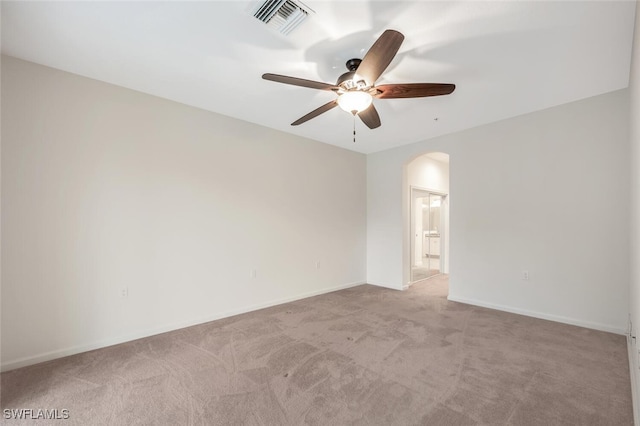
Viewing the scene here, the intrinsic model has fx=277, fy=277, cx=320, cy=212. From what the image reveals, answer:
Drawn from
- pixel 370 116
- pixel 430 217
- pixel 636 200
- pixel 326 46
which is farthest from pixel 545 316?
pixel 326 46

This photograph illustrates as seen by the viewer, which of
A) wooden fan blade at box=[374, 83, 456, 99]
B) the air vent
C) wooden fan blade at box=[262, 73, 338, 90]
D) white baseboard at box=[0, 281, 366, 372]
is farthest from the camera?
white baseboard at box=[0, 281, 366, 372]

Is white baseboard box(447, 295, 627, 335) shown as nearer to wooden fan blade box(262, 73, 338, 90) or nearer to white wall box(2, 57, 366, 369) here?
white wall box(2, 57, 366, 369)

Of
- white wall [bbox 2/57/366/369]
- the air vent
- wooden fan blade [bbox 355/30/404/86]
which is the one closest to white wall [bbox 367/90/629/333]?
A: white wall [bbox 2/57/366/369]

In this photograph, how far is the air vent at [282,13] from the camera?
1.82 metres

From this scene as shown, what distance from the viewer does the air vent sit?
5.98ft

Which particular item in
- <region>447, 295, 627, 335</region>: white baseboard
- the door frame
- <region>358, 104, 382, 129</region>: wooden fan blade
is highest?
<region>358, 104, 382, 129</region>: wooden fan blade

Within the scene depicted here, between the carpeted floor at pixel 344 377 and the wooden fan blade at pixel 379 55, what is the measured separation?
2357 mm

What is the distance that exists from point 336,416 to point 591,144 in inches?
160

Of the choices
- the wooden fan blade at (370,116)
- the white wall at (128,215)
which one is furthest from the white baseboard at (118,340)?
the wooden fan blade at (370,116)

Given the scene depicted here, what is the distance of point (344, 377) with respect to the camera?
7.48 feet

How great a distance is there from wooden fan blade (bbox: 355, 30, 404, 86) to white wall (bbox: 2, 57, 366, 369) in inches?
92.8

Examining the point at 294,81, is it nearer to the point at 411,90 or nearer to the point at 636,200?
the point at 411,90

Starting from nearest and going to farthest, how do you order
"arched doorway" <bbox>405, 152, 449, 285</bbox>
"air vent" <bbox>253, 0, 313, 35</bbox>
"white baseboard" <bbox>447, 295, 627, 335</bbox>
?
"air vent" <bbox>253, 0, 313, 35</bbox>
"white baseboard" <bbox>447, 295, 627, 335</bbox>
"arched doorway" <bbox>405, 152, 449, 285</bbox>

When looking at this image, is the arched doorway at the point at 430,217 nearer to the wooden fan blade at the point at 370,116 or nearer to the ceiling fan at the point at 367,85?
the wooden fan blade at the point at 370,116
